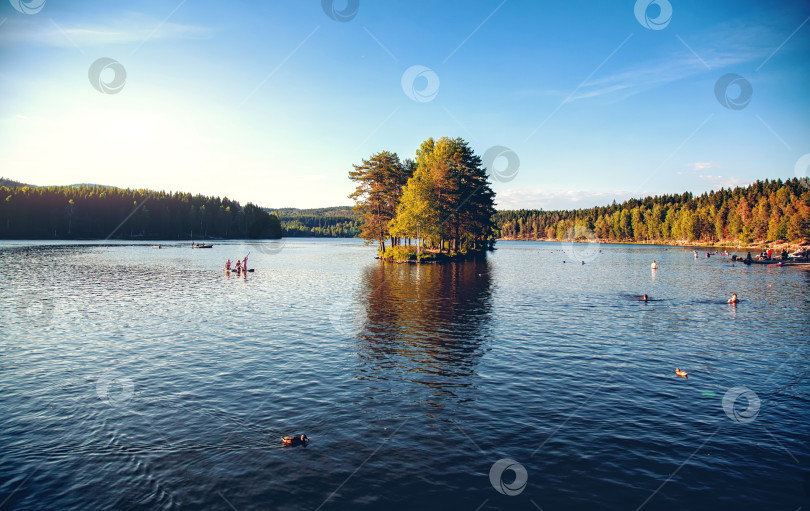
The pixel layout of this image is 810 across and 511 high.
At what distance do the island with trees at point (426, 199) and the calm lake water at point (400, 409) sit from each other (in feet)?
173

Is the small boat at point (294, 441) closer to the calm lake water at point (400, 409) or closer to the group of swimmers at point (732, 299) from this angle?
the calm lake water at point (400, 409)

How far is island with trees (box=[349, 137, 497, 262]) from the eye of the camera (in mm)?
88250

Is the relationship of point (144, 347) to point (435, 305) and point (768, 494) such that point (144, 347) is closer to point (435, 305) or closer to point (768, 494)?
point (435, 305)

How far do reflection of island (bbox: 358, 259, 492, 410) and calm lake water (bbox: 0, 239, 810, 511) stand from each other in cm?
20

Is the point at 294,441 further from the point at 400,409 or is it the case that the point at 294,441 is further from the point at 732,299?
the point at 732,299

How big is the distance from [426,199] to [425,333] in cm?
6047


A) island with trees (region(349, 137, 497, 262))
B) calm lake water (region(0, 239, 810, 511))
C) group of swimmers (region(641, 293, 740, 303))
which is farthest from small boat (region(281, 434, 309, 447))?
island with trees (region(349, 137, 497, 262))

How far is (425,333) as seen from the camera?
3006cm

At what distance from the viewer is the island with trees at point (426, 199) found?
88250mm

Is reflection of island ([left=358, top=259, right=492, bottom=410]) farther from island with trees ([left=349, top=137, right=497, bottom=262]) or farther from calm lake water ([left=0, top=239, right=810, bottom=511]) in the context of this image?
island with trees ([left=349, top=137, right=497, bottom=262])

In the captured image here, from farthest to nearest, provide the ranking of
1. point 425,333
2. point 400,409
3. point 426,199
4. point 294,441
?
point 426,199 < point 425,333 < point 400,409 < point 294,441

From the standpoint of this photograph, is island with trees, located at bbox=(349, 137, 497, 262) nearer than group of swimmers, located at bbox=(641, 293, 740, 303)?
No

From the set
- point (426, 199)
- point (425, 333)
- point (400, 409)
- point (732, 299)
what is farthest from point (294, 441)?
point (426, 199)

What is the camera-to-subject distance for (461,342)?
27.7 meters
